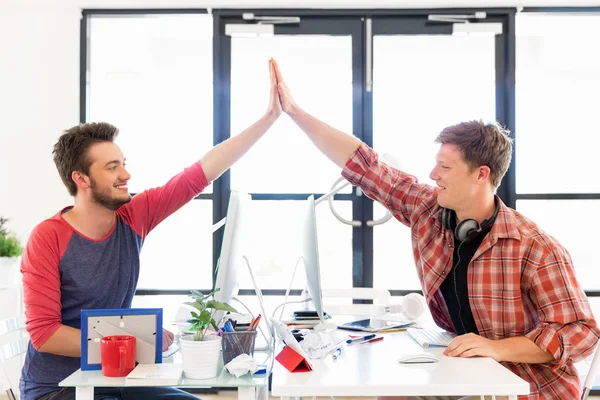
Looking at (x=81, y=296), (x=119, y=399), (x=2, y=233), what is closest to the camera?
(x=119, y=399)

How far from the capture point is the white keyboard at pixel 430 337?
179 cm

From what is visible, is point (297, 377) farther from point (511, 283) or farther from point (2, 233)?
point (2, 233)

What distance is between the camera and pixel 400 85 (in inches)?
152

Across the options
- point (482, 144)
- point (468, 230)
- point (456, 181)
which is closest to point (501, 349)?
point (468, 230)

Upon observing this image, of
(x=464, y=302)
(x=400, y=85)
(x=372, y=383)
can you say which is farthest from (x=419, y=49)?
(x=372, y=383)

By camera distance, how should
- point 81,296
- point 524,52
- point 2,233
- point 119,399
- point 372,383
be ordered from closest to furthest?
point 372,383 → point 119,399 → point 81,296 → point 2,233 → point 524,52

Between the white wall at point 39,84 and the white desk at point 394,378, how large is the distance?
2.67m

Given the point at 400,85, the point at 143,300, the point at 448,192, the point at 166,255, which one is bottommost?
the point at 143,300

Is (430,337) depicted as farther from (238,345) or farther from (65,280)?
(65,280)

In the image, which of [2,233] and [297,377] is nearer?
[297,377]

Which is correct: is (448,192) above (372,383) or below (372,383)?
above

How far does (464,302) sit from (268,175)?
2.13 m

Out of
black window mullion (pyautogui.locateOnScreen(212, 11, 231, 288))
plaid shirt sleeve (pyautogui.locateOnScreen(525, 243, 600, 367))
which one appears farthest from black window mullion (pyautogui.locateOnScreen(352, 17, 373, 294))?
plaid shirt sleeve (pyautogui.locateOnScreen(525, 243, 600, 367))

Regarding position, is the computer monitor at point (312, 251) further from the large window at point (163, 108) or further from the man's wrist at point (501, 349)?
the large window at point (163, 108)
